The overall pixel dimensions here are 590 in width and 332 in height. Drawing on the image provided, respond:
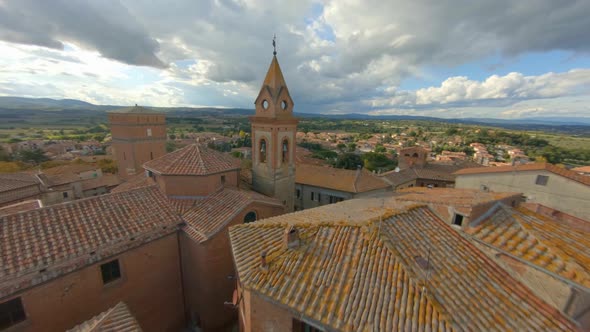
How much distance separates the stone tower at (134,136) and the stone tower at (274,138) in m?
17.2

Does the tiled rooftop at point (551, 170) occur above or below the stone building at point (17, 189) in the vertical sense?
above

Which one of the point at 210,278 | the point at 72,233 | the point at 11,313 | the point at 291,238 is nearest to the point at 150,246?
the point at 72,233

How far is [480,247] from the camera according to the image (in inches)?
294

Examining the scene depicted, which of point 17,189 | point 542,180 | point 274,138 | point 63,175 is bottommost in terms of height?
point 63,175

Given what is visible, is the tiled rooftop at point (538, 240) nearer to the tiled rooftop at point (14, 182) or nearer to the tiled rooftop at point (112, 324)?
the tiled rooftop at point (112, 324)

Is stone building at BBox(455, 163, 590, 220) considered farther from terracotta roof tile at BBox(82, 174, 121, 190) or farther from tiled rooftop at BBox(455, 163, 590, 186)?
terracotta roof tile at BBox(82, 174, 121, 190)

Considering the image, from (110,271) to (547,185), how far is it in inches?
1037

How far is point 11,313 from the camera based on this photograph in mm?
7895

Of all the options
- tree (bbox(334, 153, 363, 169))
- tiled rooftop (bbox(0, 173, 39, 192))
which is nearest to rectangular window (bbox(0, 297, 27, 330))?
tiled rooftop (bbox(0, 173, 39, 192))

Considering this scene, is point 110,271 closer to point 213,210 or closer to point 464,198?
point 213,210

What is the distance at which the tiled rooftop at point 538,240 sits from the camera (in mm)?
5910

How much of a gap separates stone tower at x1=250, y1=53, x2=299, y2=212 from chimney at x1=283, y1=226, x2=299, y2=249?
10438 millimetres

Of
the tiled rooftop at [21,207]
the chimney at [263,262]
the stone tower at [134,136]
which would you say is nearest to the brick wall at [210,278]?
the chimney at [263,262]

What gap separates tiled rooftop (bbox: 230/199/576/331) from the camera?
5418 millimetres
